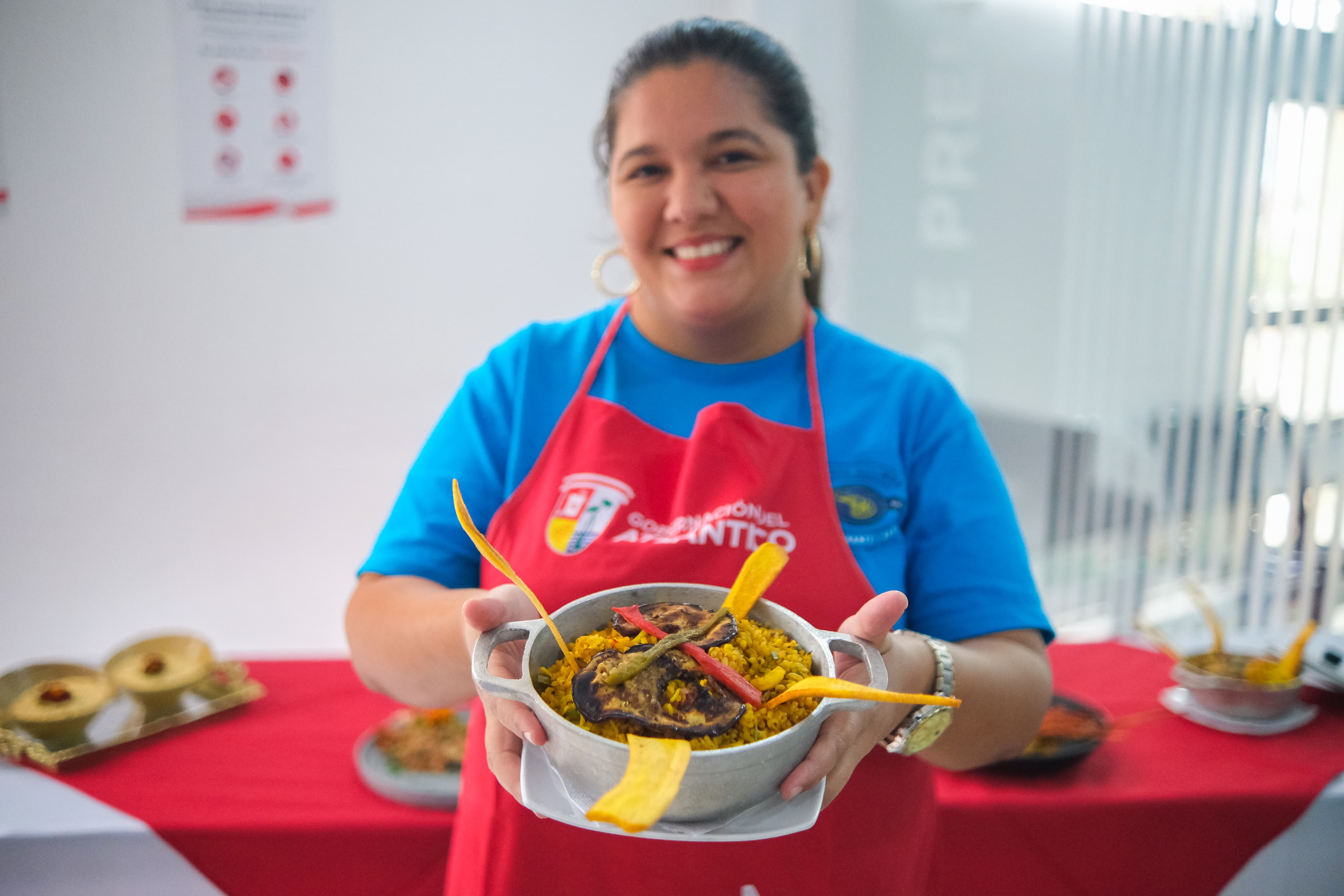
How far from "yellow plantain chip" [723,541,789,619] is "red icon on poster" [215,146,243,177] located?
231 cm

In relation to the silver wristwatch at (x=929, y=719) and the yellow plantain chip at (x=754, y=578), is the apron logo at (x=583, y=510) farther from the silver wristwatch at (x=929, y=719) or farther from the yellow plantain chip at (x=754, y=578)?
the silver wristwatch at (x=929, y=719)

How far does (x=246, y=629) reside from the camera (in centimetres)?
271

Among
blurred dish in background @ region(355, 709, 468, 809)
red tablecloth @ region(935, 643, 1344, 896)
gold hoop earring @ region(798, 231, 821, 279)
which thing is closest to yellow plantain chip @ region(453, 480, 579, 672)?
blurred dish in background @ region(355, 709, 468, 809)

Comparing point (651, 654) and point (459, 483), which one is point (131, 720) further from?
point (651, 654)

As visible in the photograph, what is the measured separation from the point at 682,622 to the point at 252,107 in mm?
2360

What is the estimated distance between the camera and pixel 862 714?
2.35ft

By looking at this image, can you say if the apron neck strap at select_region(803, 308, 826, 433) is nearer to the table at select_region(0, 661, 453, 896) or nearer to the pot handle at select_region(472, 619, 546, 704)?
the pot handle at select_region(472, 619, 546, 704)

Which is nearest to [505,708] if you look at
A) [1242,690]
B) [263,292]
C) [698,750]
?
[698,750]

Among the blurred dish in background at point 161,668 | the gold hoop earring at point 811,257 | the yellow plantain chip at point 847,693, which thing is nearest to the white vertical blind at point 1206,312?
the gold hoop earring at point 811,257

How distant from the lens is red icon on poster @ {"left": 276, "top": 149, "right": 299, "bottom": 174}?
2.49 m

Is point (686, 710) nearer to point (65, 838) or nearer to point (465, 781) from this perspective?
point (465, 781)

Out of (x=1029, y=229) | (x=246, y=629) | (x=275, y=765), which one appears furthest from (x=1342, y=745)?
(x=246, y=629)

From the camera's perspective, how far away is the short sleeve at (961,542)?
100 centimetres

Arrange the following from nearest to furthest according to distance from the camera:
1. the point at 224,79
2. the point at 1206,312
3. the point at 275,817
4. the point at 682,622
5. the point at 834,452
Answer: the point at 682,622 < the point at 834,452 < the point at 275,817 < the point at 224,79 < the point at 1206,312
